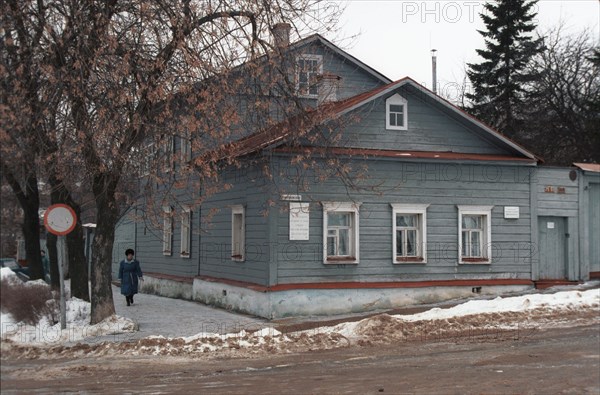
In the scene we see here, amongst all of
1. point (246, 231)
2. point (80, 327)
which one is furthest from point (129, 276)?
point (80, 327)

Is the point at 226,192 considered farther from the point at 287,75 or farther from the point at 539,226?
the point at 539,226

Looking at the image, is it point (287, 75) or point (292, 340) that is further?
point (287, 75)

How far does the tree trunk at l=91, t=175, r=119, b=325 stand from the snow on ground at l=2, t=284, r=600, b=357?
36cm

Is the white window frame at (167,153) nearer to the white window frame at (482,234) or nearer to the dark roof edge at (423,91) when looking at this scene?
the dark roof edge at (423,91)

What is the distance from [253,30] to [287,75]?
46.1 inches

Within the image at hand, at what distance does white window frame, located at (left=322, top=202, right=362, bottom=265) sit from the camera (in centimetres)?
1700

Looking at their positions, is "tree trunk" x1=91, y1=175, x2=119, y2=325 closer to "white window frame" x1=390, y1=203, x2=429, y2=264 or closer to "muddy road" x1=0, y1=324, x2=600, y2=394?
"muddy road" x1=0, y1=324, x2=600, y2=394

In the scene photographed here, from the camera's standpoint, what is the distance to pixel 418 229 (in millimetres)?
18172

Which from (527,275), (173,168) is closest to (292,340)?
(173,168)

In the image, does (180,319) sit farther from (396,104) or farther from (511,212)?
(511,212)

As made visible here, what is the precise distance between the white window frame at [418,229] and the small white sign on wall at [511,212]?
2.49m

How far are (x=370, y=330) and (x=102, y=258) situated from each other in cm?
564

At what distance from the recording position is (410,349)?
11.9 meters

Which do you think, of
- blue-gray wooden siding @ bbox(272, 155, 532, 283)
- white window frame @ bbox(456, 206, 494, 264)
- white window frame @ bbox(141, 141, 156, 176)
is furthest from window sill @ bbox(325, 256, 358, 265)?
white window frame @ bbox(141, 141, 156, 176)
